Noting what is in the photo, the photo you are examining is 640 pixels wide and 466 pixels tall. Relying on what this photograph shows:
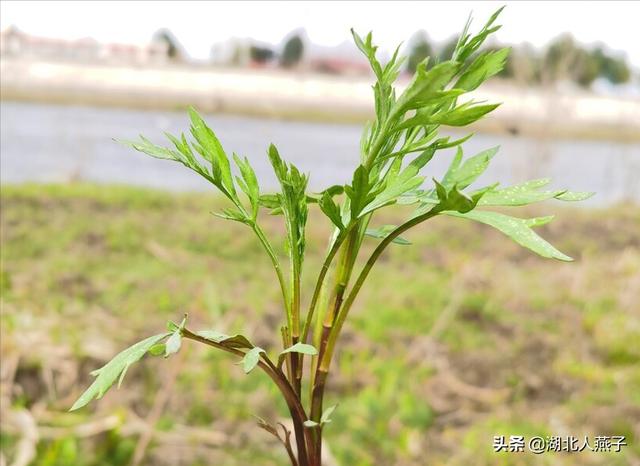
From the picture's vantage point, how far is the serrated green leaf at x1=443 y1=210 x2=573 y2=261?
0.28m

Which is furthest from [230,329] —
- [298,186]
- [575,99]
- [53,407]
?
[575,99]

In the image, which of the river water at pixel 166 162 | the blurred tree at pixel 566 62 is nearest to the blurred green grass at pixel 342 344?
the river water at pixel 166 162

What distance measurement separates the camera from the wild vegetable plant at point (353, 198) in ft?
0.93

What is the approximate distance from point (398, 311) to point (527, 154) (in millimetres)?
3829

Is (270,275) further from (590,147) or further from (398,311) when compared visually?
(590,147)

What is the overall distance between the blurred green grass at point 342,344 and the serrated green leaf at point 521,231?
843mm

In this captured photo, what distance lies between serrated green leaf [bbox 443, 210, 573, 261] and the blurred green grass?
0.84 meters

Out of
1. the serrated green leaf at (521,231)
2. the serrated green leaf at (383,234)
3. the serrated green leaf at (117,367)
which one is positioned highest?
the serrated green leaf at (521,231)

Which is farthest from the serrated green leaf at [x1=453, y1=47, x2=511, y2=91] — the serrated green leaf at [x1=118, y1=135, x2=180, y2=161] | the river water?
→ the river water

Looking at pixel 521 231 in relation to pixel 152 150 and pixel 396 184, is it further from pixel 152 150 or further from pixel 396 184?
pixel 152 150

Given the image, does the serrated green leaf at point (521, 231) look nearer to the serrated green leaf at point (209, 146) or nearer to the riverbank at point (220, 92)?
the serrated green leaf at point (209, 146)

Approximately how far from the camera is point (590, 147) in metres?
11.0

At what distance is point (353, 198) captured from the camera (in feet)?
0.93

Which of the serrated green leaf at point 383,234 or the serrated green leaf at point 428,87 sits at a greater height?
the serrated green leaf at point 428,87
